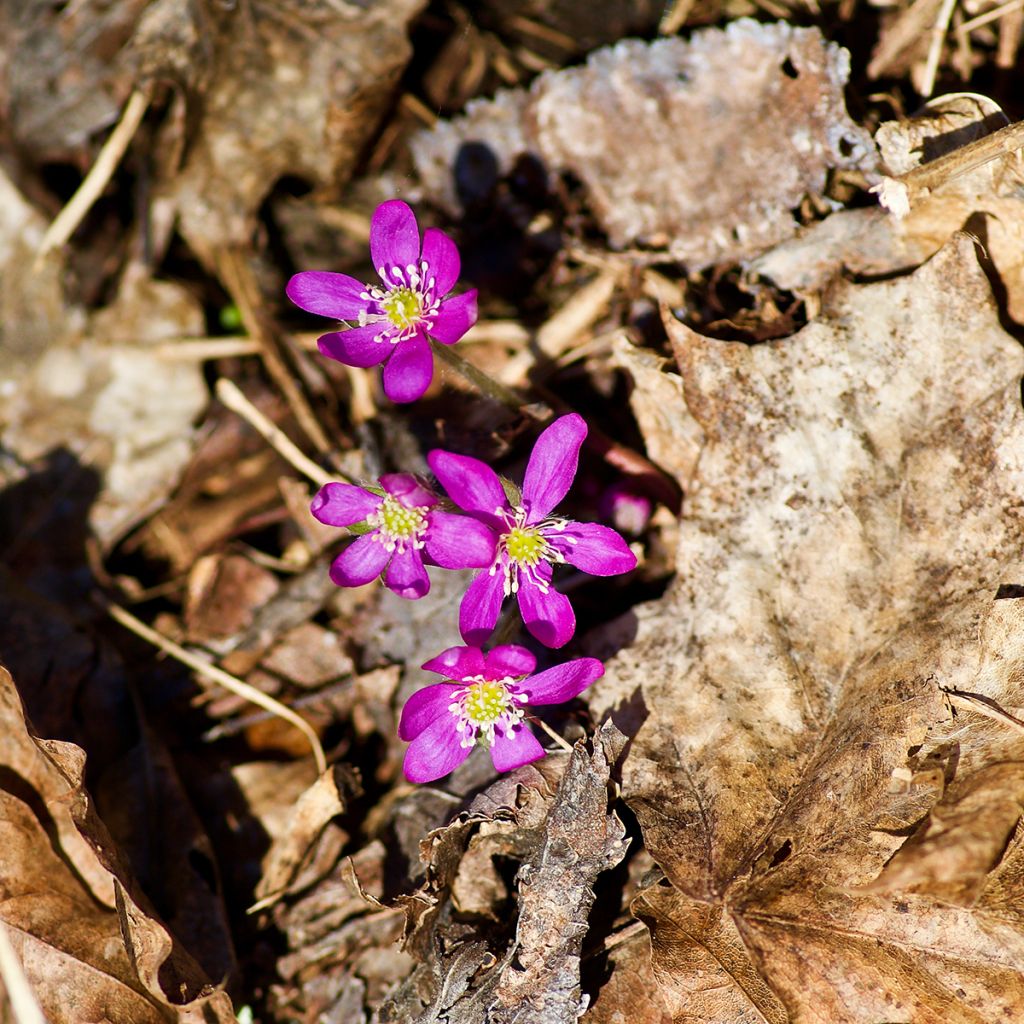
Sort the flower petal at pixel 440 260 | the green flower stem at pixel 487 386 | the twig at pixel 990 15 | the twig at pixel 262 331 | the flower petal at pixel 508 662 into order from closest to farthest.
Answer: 1. the flower petal at pixel 508 662
2. the flower petal at pixel 440 260
3. the green flower stem at pixel 487 386
4. the twig at pixel 990 15
5. the twig at pixel 262 331

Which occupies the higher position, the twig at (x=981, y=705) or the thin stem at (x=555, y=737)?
the twig at (x=981, y=705)

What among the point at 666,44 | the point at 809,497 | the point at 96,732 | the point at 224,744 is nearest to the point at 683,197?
the point at 666,44

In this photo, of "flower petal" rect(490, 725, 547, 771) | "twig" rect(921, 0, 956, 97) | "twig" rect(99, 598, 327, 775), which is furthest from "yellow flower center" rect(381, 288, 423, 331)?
"twig" rect(921, 0, 956, 97)

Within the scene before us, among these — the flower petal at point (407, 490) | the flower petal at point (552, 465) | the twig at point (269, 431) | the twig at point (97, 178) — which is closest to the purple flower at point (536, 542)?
the flower petal at point (552, 465)

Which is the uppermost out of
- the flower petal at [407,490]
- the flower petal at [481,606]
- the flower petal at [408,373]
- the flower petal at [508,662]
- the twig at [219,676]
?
the flower petal at [408,373]

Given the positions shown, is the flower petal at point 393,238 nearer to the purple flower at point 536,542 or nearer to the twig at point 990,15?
the purple flower at point 536,542

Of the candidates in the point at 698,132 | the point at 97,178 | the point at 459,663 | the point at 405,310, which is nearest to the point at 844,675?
the point at 459,663
